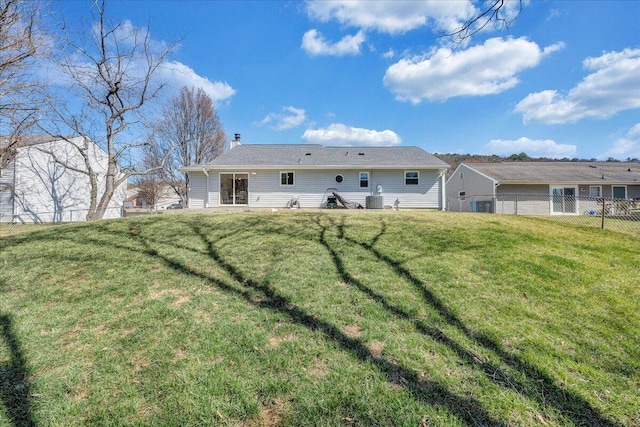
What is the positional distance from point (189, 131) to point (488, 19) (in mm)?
24576

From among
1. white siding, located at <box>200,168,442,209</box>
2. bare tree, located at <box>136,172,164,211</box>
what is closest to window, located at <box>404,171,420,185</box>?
white siding, located at <box>200,168,442,209</box>

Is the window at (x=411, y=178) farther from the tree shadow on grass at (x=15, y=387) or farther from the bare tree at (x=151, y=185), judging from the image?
the bare tree at (x=151, y=185)

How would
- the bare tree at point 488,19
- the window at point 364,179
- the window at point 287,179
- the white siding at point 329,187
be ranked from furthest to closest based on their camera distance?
the window at point 287,179
the window at point 364,179
the white siding at point 329,187
the bare tree at point 488,19

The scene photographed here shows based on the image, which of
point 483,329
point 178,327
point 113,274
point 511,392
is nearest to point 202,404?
point 178,327

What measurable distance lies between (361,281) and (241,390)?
226 cm

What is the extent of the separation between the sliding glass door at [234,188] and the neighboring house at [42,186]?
765 centimetres

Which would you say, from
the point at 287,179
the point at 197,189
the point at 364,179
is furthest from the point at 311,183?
the point at 197,189

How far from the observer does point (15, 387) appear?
218 cm

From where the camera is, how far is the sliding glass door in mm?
15930

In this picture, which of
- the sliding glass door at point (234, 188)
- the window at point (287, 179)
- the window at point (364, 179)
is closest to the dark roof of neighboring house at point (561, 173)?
the window at point (364, 179)

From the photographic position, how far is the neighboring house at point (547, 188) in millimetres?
17781

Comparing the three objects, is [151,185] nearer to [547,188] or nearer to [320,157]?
[320,157]

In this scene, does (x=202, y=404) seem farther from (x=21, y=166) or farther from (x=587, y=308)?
(x=21, y=166)

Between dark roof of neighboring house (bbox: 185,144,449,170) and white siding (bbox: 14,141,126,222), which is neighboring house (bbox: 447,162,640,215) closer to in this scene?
dark roof of neighboring house (bbox: 185,144,449,170)
